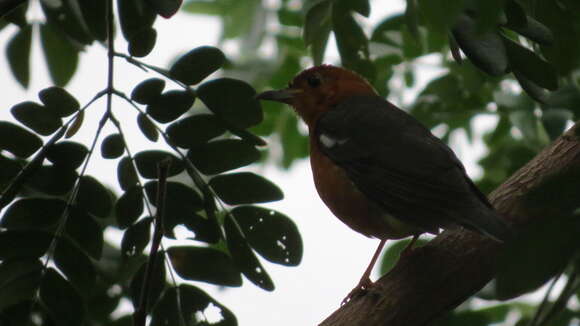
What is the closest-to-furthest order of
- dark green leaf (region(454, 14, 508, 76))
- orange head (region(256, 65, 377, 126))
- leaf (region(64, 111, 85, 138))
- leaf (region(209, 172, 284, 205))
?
1. dark green leaf (region(454, 14, 508, 76))
2. leaf (region(64, 111, 85, 138))
3. leaf (region(209, 172, 284, 205))
4. orange head (region(256, 65, 377, 126))

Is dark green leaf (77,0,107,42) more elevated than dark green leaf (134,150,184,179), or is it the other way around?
dark green leaf (77,0,107,42)

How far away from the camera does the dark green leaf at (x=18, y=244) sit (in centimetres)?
341

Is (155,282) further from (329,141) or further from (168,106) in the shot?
(329,141)

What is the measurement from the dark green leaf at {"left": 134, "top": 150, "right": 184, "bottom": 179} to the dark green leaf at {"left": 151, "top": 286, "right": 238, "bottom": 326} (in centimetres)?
50

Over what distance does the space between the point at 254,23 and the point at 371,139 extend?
7.17ft

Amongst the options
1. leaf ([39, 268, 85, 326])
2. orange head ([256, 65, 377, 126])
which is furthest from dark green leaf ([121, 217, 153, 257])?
orange head ([256, 65, 377, 126])

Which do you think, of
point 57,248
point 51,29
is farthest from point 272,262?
point 51,29

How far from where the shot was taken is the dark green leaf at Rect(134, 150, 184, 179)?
3.61 metres

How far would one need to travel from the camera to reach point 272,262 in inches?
143

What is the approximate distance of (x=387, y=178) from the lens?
14.2 feet

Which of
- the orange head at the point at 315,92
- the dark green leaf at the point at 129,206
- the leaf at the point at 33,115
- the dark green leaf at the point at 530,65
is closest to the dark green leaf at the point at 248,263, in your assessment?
the dark green leaf at the point at 129,206

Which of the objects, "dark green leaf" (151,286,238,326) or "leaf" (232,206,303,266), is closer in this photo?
"dark green leaf" (151,286,238,326)

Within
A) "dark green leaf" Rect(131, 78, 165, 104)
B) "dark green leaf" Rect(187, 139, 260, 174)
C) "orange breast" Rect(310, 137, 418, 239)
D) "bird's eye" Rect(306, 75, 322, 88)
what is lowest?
"orange breast" Rect(310, 137, 418, 239)

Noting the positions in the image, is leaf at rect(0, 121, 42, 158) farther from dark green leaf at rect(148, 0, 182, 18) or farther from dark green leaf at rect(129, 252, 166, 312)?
dark green leaf at rect(148, 0, 182, 18)
